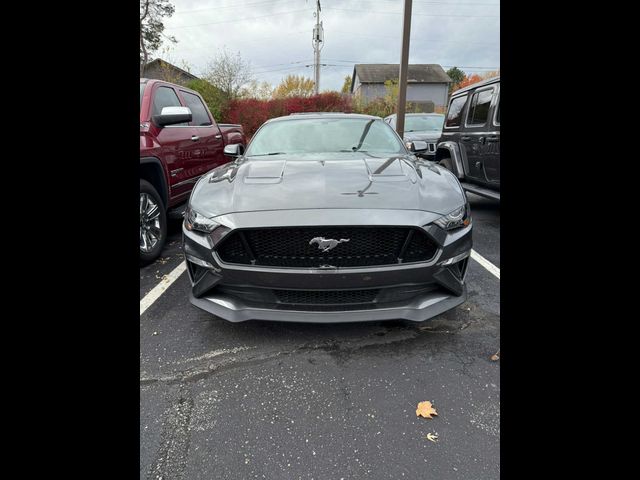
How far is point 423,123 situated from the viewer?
402 inches

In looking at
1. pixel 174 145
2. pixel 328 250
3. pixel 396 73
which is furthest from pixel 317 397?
pixel 396 73

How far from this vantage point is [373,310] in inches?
86.5

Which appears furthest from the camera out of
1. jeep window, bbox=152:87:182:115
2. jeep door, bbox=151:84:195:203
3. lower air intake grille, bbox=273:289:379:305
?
jeep window, bbox=152:87:182:115

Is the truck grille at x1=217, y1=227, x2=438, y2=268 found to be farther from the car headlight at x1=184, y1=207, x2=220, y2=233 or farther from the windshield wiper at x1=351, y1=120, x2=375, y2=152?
the windshield wiper at x1=351, y1=120, x2=375, y2=152

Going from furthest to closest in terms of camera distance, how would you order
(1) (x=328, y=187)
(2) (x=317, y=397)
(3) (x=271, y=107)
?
1. (3) (x=271, y=107)
2. (1) (x=328, y=187)
3. (2) (x=317, y=397)

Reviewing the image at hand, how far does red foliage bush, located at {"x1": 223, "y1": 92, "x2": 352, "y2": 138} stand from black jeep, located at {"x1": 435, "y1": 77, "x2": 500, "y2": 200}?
1289 cm

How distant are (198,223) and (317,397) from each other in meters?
1.26

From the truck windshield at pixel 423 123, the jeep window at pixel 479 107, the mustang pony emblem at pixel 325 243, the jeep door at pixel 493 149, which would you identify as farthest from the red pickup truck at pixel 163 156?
the truck windshield at pixel 423 123

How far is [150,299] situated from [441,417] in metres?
2.48

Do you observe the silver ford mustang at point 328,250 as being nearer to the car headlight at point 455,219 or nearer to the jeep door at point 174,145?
the car headlight at point 455,219

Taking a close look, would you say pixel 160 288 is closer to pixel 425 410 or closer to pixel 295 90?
pixel 425 410

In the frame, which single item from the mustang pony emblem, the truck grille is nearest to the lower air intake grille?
the truck grille

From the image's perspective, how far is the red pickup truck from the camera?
374 centimetres
